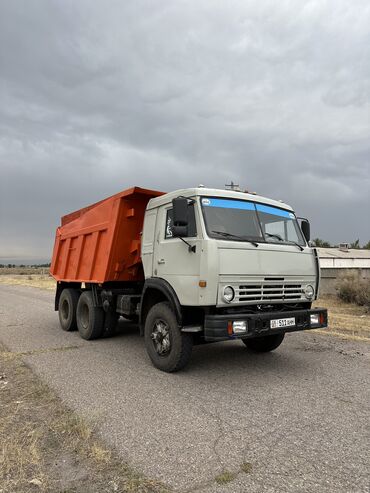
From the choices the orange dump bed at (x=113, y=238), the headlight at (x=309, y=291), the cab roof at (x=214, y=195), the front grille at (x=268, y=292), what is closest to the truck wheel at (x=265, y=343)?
the headlight at (x=309, y=291)

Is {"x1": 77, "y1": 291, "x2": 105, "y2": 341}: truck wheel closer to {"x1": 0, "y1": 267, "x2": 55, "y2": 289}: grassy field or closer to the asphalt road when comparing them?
the asphalt road

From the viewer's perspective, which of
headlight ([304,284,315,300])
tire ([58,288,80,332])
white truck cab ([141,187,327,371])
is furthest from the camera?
tire ([58,288,80,332])

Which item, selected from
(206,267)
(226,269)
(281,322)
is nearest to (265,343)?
(281,322)

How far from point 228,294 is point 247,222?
1.27 metres

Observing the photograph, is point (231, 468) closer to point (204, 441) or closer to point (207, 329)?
point (204, 441)

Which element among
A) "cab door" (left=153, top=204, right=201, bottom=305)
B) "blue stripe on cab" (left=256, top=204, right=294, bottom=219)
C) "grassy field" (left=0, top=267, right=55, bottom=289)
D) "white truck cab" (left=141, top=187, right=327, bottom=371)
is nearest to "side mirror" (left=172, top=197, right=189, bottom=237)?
"white truck cab" (left=141, top=187, right=327, bottom=371)

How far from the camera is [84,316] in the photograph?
8.70m

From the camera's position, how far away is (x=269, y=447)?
339 cm

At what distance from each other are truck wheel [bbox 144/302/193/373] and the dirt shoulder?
5.35 feet

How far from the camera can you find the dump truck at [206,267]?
16.6 feet

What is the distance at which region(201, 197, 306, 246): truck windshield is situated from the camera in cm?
542

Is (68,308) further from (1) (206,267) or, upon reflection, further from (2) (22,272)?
(2) (22,272)

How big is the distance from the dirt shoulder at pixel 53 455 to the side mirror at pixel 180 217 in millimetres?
2485

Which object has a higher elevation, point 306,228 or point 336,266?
point 336,266
